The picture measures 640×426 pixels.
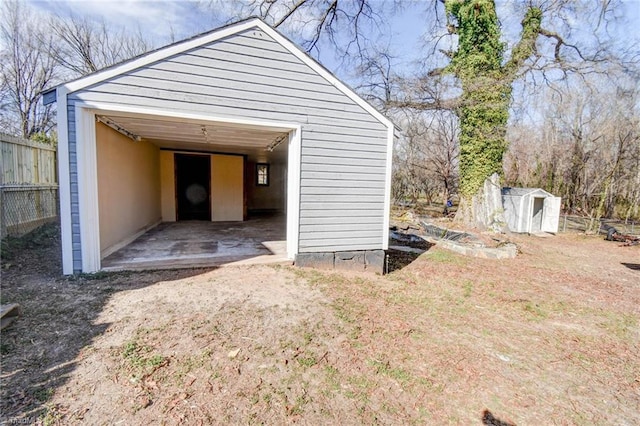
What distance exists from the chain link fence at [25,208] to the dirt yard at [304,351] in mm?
1096

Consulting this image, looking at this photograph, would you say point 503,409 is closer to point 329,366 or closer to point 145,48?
point 329,366

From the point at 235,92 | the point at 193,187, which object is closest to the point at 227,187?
the point at 193,187

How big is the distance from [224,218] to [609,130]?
51.3 ft

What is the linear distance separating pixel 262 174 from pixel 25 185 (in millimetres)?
8078

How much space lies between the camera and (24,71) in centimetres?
1409

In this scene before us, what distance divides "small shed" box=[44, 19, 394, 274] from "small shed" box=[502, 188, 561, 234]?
739cm

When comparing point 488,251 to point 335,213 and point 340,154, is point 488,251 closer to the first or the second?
point 335,213

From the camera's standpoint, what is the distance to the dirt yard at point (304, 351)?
2.03 metres

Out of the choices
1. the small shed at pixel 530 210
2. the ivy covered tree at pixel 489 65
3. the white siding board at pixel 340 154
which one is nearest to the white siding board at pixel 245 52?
the white siding board at pixel 340 154

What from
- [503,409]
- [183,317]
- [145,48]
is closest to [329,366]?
[503,409]

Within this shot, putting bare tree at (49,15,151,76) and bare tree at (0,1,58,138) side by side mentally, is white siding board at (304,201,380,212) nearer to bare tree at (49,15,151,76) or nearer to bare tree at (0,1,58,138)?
bare tree at (49,15,151,76)

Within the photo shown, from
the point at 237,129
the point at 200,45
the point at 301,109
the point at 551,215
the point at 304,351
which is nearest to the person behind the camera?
the point at 304,351

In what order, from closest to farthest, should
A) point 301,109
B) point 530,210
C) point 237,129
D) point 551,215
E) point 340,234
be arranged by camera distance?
point 301,109
point 340,234
point 237,129
point 530,210
point 551,215

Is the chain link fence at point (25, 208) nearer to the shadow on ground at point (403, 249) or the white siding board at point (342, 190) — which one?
the white siding board at point (342, 190)
